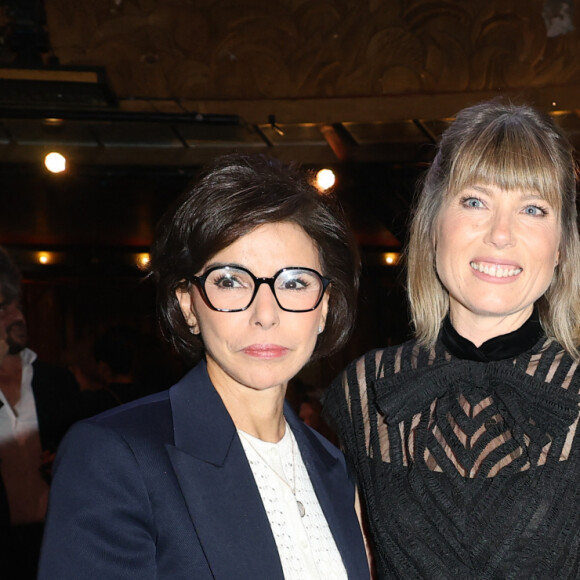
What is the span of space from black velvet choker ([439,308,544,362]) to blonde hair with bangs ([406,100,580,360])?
0.05 metres

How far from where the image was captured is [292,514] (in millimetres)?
1607

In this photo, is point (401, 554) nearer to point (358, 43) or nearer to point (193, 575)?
point (193, 575)

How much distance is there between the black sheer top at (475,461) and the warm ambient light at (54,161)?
6.18m

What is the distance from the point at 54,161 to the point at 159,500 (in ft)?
21.9

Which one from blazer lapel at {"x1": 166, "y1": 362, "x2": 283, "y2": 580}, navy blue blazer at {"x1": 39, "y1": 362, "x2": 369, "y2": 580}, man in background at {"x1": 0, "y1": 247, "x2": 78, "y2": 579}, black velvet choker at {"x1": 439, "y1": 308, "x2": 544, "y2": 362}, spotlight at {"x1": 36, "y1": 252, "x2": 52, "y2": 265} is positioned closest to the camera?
navy blue blazer at {"x1": 39, "y1": 362, "x2": 369, "y2": 580}

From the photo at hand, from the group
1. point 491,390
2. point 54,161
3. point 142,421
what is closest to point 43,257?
point 54,161

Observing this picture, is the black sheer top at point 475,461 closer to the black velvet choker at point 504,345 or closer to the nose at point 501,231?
the black velvet choker at point 504,345

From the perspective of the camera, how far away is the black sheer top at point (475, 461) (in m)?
1.73

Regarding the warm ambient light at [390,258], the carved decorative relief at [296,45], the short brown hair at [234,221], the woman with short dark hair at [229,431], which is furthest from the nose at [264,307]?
the warm ambient light at [390,258]

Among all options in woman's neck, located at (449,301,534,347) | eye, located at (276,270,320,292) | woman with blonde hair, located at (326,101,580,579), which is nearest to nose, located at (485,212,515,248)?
woman with blonde hair, located at (326,101,580,579)

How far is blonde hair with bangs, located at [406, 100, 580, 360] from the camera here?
1826 mm

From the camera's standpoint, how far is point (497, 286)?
182cm

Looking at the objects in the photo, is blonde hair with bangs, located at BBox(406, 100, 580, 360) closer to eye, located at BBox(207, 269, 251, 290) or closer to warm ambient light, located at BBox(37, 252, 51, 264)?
eye, located at BBox(207, 269, 251, 290)

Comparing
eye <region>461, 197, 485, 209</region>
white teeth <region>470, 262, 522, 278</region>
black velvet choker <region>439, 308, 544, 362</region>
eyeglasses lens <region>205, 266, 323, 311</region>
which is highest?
eye <region>461, 197, 485, 209</region>
